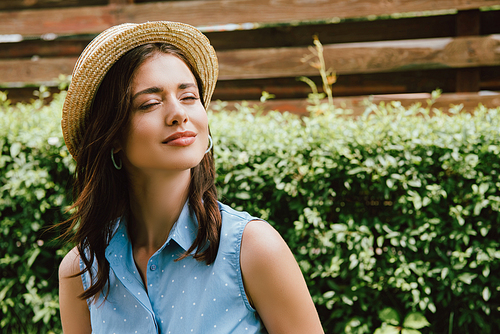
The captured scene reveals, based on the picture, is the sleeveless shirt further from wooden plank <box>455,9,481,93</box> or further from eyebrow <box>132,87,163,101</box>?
wooden plank <box>455,9,481,93</box>

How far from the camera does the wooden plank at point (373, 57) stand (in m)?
3.77

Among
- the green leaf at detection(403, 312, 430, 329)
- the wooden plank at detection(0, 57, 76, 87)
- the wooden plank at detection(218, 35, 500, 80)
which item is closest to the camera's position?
the green leaf at detection(403, 312, 430, 329)

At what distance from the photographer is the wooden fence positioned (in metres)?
3.83

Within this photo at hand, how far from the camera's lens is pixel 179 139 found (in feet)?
4.56

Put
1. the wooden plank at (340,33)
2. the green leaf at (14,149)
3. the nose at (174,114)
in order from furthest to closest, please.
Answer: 1. the wooden plank at (340,33)
2. the green leaf at (14,149)
3. the nose at (174,114)

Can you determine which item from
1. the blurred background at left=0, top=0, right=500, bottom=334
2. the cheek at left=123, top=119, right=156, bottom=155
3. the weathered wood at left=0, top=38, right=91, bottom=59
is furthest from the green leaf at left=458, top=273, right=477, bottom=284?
the weathered wood at left=0, top=38, right=91, bottom=59

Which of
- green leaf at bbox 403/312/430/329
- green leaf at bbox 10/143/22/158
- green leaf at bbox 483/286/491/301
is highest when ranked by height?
green leaf at bbox 10/143/22/158

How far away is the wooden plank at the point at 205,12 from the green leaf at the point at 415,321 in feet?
8.50

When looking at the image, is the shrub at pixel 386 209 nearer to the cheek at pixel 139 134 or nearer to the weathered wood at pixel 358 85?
the cheek at pixel 139 134

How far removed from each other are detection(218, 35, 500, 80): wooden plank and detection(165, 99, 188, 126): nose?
291cm

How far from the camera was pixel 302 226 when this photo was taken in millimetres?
2506

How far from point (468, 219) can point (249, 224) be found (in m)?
1.60

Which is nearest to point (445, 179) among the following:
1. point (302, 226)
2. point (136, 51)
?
point (302, 226)

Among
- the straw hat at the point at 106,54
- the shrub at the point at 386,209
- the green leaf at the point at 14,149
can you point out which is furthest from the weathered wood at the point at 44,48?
the straw hat at the point at 106,54
